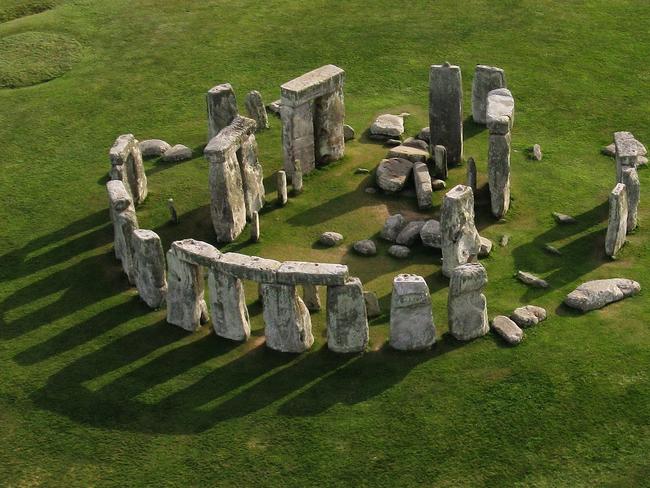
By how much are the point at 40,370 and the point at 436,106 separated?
12.6 m

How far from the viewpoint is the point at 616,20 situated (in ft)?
126

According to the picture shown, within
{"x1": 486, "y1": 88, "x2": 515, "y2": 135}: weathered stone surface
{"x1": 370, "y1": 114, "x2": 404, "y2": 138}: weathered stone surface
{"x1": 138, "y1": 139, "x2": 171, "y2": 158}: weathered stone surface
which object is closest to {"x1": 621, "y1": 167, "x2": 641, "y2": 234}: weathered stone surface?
{"x1": 486, "y1": 88, "x2": 515, "y2": 135}: weathered stone surface

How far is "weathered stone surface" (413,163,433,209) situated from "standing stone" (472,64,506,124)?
4.38 metres

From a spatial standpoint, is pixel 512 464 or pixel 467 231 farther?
pixel 467 231

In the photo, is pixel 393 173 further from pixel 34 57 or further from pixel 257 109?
pixel 34 57

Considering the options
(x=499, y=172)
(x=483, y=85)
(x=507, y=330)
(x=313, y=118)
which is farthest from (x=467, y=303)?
(x=483, y=85)

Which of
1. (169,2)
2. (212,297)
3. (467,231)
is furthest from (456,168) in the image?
(169,2)

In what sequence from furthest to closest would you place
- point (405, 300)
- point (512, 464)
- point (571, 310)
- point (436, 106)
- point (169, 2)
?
point (169, 2) < point (436, 106) < point (571, 310) < point (405, 300) < point (512, 464)

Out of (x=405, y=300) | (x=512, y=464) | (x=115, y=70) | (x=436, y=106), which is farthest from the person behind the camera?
(x=115, y=70)

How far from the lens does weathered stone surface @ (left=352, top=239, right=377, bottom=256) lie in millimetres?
27094

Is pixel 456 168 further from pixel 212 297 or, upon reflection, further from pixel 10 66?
pixel 10 66

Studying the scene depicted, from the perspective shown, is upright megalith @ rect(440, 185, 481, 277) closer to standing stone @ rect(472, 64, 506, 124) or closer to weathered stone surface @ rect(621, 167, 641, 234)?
weathered stone surface @ rect(621, 167, 641, 234)

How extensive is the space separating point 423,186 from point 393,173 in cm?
116

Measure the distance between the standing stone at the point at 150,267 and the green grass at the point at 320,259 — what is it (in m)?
0.51
